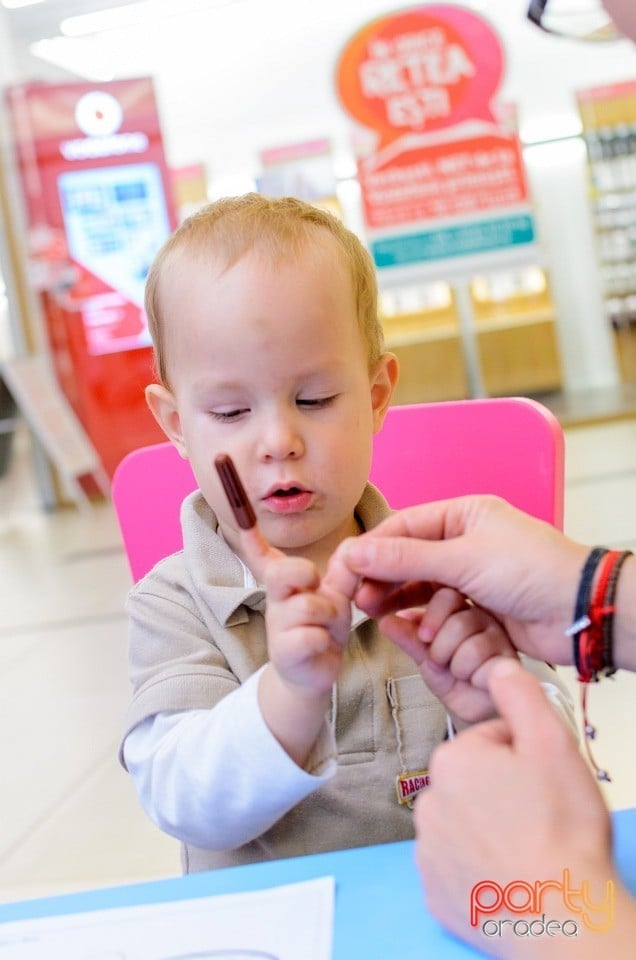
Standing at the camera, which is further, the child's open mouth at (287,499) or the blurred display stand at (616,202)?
the blurred display stand at (616,202)

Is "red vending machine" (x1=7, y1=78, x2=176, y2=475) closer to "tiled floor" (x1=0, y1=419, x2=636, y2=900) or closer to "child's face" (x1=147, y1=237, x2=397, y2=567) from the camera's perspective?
"tiled floor" (x1=0, y1=419, x2=636, y2=900)

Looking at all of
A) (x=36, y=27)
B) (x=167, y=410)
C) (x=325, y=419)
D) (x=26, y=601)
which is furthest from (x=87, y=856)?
(x=36, y=27)

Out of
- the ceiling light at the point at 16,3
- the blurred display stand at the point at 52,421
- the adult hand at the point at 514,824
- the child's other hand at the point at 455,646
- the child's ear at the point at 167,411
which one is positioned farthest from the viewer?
the ceiling light at the point at 16,3

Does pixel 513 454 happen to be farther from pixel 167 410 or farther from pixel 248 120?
pixel 248 120

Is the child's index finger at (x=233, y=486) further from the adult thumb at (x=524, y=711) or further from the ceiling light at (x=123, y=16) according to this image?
the ceiling light at (x=123, y=16)

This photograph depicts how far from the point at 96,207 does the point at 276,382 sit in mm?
4733

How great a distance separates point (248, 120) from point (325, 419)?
18.7ft

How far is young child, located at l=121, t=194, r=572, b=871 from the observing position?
79cm

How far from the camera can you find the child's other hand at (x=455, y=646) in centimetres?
72

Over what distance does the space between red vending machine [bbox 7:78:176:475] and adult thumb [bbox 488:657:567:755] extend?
493cm

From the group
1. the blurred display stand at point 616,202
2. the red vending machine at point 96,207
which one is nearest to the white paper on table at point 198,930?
the red vending machine at point 96,207

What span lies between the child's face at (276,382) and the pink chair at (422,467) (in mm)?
225

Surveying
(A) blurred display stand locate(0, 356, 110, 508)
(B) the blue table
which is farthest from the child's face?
(A) blurred display stand locate(0, 356, 110, 508)

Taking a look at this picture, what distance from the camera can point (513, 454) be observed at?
1.08 meters
